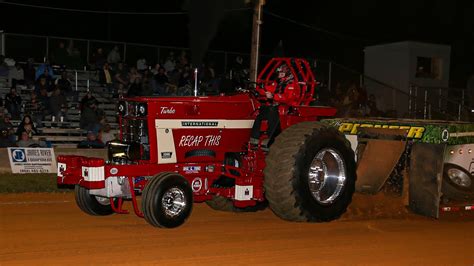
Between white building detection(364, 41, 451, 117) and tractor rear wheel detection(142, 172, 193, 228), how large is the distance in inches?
709

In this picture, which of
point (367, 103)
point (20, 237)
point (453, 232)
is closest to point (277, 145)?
point (453, 232)

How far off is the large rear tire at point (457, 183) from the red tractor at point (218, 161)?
139cm

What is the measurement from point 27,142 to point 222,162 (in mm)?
7563

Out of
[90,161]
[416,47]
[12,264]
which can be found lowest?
[12,264]

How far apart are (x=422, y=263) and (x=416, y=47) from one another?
21.0m

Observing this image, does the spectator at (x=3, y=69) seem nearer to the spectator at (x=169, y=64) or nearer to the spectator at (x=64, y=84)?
the spectator at (x=64, y=84)

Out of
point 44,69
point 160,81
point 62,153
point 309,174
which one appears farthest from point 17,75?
point 309,174

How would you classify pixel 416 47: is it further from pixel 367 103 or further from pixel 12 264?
pixel 12 264

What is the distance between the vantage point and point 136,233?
7.92 m

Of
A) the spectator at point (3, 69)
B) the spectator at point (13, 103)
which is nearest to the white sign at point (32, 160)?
the spectator at point (13, 103)

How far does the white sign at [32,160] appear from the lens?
13875 millimetres

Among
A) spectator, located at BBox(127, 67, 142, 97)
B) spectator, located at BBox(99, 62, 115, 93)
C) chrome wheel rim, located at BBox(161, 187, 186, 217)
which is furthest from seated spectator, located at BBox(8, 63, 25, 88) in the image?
chrome wheel rim, located at BBox(161, 187, 186, 217)

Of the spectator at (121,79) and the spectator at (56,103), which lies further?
the spectator at (121,79)

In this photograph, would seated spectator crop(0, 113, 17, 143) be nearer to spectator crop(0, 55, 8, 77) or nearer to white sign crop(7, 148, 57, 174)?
white sign crop(7, 148, 57, 174)
